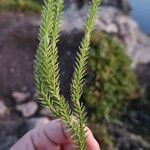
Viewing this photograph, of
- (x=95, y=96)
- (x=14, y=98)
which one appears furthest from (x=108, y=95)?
(x=14, y=98)

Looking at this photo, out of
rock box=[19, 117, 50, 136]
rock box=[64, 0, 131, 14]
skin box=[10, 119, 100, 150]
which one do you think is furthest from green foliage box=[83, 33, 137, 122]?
skin box=[10, 119, 100, 150]

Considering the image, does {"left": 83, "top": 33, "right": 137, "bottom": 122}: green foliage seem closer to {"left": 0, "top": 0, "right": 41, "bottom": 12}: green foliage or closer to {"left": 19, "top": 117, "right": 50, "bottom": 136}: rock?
{"left": 19, "top": 117, "right": 50, "bottom": 136}: rock

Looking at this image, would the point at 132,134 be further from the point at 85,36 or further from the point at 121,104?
the point at 85,36

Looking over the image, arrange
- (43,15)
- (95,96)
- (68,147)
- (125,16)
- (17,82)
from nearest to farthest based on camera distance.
A: 1. (43,15)
2. (68,147)
3. (95,96)
4. (17,82)
5. (125,16)

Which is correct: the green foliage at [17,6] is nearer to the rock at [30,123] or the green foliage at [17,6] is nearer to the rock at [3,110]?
the rock at [3,110]

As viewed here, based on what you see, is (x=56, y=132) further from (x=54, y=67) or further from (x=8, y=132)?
(x=8, y=132)

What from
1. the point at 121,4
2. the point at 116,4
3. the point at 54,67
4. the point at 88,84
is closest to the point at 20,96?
the point at 88,84
